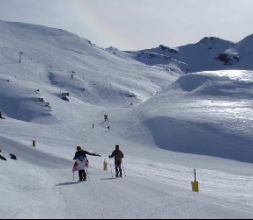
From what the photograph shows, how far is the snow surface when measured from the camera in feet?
54.6

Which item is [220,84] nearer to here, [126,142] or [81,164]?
[126,142]

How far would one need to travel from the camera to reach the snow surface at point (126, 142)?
16.6 metres

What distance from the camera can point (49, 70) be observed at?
562 ft

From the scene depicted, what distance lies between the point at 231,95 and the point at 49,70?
278 feet

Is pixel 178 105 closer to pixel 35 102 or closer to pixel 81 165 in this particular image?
pixel 35 102

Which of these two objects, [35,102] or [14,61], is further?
[14,61]

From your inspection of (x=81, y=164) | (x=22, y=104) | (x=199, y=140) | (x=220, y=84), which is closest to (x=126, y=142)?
(x=199, y=140)

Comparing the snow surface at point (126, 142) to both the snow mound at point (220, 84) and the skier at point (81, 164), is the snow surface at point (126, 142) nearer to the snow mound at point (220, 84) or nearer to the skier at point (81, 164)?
the snow mound at point (220, 84)

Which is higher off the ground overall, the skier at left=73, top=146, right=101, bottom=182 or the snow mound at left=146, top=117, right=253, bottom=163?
the snow mound at left=146, top=117, right=253, bottom=163

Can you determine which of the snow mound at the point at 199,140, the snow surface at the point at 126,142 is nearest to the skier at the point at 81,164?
the snow surface at the point at 126,142

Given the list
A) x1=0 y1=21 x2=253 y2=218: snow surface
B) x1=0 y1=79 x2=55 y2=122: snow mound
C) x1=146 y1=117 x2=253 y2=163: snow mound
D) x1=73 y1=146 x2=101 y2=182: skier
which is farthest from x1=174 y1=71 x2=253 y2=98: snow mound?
x1=73 y1=146 x2=101 y2=182: skier

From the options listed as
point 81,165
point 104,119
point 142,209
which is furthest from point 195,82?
point 142,209

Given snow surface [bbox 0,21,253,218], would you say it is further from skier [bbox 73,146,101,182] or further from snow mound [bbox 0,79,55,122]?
skier [bbox 73,146,101,182]

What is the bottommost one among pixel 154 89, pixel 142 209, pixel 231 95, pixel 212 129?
pixel 142 209
